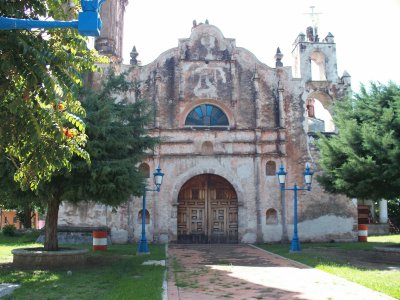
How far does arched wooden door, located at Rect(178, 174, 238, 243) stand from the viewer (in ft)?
77.7

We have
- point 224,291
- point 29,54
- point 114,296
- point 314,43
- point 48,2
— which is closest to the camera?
point 29,54

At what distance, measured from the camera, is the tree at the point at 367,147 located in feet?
50.0

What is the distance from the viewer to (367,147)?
1568cm

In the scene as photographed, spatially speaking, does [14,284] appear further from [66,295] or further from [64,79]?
[64,79]

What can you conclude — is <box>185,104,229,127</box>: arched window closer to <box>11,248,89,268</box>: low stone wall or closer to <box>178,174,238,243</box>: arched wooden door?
<box>178,174,238,243</box>: arched wooden door

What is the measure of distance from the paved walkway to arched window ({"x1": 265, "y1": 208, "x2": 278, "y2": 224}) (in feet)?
26.0

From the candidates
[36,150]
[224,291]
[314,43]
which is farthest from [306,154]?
[36,150]

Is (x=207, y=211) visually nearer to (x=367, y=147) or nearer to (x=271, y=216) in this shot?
(x=271, y=216)

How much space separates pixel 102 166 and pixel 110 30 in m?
20.3

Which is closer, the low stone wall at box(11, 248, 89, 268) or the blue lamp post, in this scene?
the blue lamp post

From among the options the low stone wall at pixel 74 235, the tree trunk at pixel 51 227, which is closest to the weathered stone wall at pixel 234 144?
the low stone wall at pixel 74 235

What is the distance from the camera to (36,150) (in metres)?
7.18

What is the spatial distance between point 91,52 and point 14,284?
20.2ft

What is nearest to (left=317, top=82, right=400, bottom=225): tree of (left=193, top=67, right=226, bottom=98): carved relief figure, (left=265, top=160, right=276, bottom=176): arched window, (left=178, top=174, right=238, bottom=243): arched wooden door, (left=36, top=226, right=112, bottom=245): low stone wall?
(left=265, top=160, right=276, bottom=176): arched window
